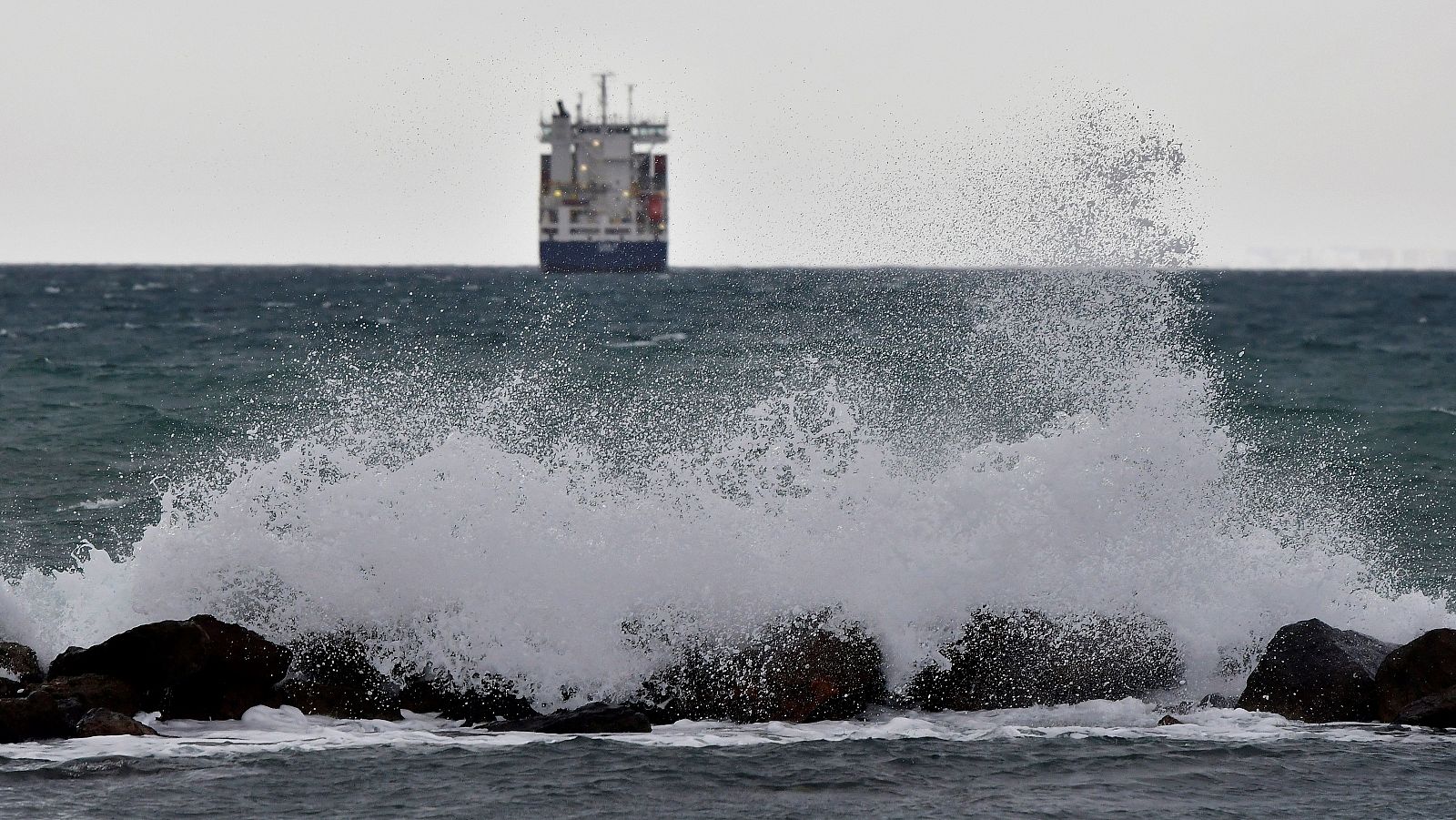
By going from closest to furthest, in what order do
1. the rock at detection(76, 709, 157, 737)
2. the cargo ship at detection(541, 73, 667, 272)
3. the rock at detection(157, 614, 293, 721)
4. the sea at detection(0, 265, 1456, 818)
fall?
the sea at detection(0, 265, 1456, 818)
the rock at detection(76, 709, 157, 737)
the rock at detection(157, 614, 293, 721)
the cargo ship at detection(541, 73, 667, 272)

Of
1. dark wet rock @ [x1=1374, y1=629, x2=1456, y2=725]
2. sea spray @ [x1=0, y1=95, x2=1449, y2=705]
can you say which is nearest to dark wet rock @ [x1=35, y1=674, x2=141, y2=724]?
sea spray @ [x1=0, y1=95, x2=1449, y2=705]

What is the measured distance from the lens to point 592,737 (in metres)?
8.47

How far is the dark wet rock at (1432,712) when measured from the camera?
8.65m

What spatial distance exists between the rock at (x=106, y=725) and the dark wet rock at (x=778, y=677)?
10.4 feet

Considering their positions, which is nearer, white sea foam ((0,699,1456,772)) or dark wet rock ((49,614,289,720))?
white sea foam ((0,699,1456,772))

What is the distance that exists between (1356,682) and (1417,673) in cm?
38

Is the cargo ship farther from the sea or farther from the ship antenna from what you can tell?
the sea

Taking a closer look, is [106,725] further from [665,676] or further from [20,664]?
[665,676]

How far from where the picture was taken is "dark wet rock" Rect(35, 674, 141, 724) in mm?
8406

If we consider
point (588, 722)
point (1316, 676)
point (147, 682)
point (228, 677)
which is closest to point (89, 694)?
point (147, 682)

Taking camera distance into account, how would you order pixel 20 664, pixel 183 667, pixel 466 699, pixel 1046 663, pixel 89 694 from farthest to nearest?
pixel 1046 663
pixel 20 664
pixel 466 699
pixel 183 667
pixel 89 694

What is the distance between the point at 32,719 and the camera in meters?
8.22

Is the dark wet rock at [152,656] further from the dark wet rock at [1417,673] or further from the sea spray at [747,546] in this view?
the dark wet rock at [1417,673]

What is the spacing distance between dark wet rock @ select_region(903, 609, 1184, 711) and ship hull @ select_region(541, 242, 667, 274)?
98165 millimetres
